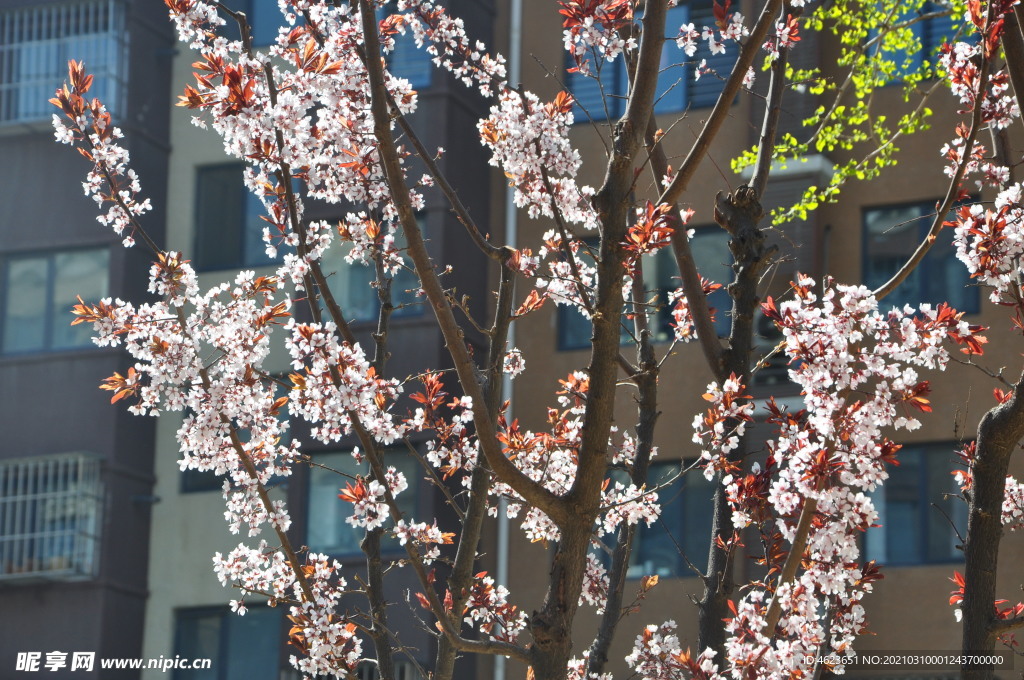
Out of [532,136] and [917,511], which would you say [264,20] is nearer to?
[917,511]

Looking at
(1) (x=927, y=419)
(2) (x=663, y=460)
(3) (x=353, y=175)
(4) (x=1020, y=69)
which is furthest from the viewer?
(2) (x=663, y=460)

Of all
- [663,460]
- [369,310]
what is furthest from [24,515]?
[663,460]

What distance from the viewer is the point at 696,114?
16812 millimetres

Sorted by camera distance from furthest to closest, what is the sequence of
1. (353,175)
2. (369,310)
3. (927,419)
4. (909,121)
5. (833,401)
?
(369,310) < (927,419) < (909,121) < (353,175) < (833,401)

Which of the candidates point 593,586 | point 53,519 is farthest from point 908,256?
point 53,519

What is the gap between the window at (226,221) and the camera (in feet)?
63.8

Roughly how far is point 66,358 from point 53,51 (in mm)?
4416

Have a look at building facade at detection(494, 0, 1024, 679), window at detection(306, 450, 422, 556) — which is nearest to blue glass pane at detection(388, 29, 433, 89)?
building facade at detection(494, 0, 1024, 679)

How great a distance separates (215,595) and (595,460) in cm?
1398

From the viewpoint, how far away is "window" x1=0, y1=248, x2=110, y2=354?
19.3 metres

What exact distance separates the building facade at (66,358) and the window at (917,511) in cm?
965

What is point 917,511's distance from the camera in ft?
50.0

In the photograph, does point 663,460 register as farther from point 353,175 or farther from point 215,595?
point 353,175

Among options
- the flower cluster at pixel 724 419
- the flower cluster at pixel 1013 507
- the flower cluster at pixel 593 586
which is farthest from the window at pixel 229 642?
the flower cluster at pixel 724 419
